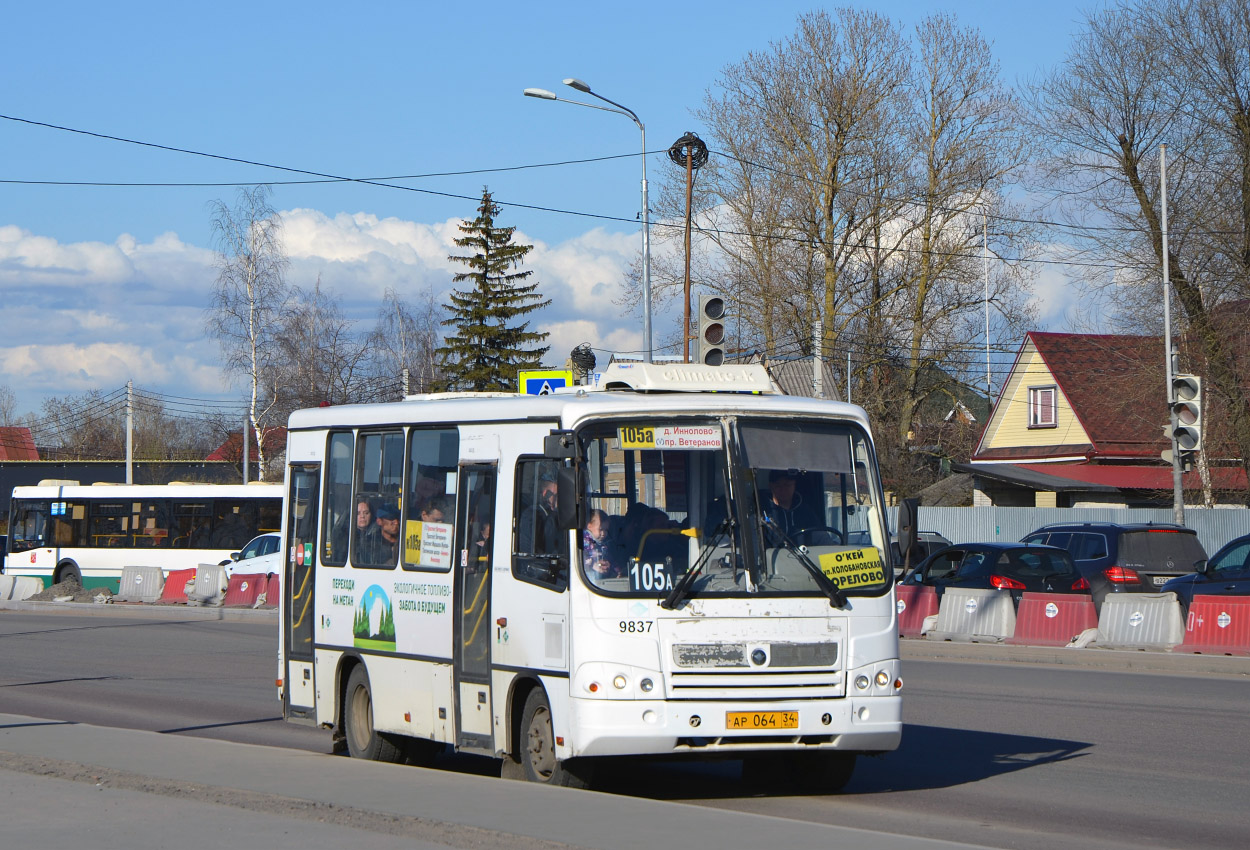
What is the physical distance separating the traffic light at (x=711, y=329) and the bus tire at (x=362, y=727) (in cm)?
946

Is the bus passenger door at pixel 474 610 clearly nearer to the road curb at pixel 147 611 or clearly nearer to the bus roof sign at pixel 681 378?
the bus roof sign at pixel 681 378

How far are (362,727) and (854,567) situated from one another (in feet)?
13.6

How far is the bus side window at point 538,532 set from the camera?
8969 mm

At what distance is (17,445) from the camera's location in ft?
358

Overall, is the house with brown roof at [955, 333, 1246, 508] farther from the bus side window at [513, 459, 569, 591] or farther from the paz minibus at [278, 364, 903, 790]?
the bus side window at [513, 459, 569, 591]

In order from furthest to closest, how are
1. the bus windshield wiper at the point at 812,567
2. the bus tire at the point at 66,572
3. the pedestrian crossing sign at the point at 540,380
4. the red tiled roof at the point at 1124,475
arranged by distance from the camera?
1. the red tiled roof at the point at 1124,475
2. the bus tire at the point at 66,572
3. the pedestrian crossing sign at the point at 540,380
4. the bus windshield wiper at the point at 812,567

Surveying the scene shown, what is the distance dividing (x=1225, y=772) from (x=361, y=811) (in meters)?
6.08

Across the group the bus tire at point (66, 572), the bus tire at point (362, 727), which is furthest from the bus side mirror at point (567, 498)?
the bus tire at point (66, 572)

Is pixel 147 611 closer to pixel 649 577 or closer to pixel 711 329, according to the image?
pixel 711 329

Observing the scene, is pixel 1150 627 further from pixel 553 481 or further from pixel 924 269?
pixel 924 269

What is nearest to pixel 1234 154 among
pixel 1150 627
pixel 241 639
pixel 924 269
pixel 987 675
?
pixel 924 269

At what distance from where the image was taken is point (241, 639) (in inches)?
984

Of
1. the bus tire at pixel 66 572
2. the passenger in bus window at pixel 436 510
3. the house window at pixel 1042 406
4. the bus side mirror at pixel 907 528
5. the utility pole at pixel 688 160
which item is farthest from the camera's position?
the house window at pixel 1042 406

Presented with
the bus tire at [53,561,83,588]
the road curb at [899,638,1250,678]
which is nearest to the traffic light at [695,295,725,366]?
the road curb at [899,638,1250,678]
